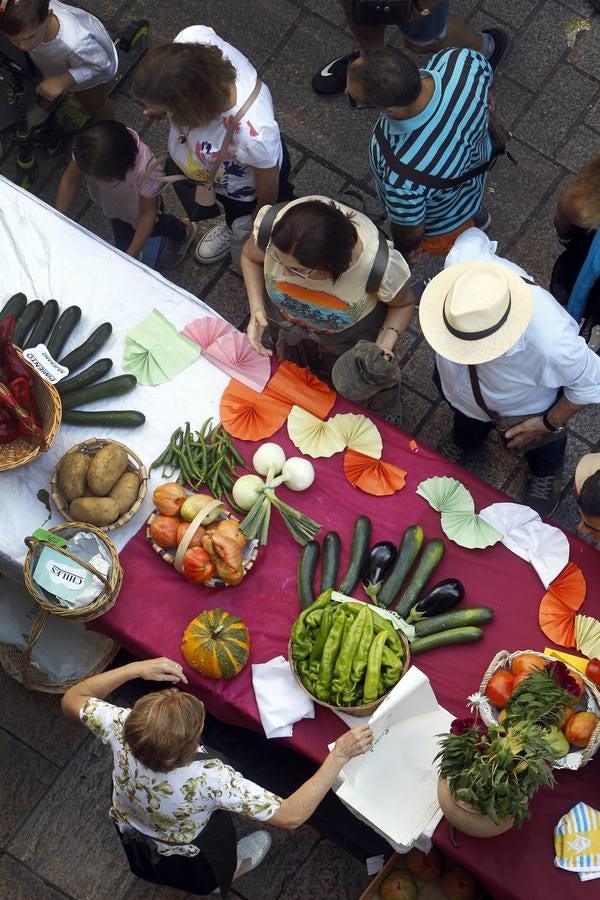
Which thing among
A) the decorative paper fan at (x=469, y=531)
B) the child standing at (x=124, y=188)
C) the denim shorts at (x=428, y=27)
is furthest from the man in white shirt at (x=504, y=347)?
the denim shorts at (x=428, y=27)

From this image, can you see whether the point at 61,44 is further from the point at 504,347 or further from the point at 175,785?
the point at 175,785

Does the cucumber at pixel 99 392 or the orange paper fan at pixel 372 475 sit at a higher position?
the orange paper fan at pixel 372 475

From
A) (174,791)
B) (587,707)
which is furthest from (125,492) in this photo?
(587,707)

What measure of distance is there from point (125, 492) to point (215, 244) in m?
2.32

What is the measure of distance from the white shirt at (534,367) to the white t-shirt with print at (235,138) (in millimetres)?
1150

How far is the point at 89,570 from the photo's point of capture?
379cm

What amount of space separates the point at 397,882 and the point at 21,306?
3325 mm

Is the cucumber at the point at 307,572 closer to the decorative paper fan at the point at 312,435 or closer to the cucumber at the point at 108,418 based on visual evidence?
the decorative paper fan at the point at 312,435

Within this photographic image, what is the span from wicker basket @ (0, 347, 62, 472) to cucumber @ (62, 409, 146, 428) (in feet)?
0.69

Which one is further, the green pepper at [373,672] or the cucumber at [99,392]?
the cucumber at [99,392]

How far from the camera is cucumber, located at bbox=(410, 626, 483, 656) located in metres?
3.93

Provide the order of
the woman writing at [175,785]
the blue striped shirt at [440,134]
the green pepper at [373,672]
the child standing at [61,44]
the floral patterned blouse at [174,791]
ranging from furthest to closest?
the child standing at [61,44], the blue striped shirt at [440,134], the green pepper at [373,672], the floral patterned blouse at [174,791], the woman writing at [175,785]

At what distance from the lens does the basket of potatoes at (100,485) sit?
13.3 feet

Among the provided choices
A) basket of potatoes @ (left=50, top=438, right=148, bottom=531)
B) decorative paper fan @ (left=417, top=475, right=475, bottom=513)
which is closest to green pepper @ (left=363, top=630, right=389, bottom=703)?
decorative paper fan @ (left=417, top=475, right=475, bottom=513)
